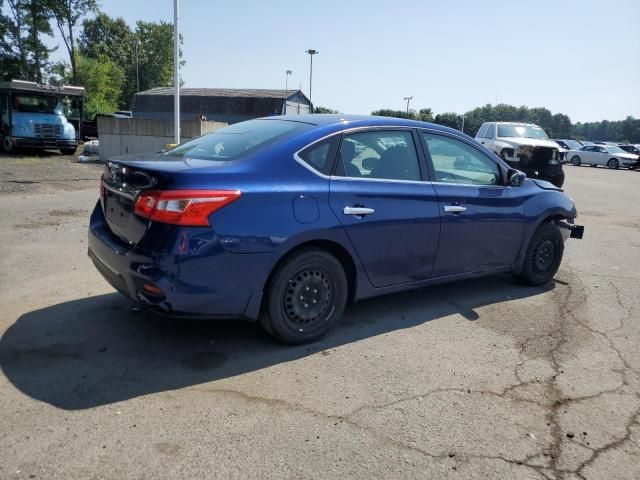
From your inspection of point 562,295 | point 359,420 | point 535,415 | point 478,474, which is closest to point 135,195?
point 359,420

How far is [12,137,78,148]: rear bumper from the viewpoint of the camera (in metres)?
19.0

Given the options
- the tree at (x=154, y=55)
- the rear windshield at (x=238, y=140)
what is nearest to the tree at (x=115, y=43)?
the tree at (x=154, y=55)

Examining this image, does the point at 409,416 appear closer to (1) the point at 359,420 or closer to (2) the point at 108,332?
(1) the point at 359,420

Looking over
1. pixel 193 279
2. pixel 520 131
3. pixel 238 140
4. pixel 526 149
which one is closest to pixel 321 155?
pixel 238 140

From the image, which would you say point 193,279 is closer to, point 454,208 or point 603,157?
point 454,208

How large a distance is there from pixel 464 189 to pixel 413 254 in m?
0.84

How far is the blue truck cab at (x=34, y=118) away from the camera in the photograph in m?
19.0

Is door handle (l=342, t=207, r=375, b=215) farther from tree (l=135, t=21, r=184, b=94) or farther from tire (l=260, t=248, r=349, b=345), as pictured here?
tree (l=135, t=21, r=184, b=94)

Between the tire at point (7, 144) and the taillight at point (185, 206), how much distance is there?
63.0ft

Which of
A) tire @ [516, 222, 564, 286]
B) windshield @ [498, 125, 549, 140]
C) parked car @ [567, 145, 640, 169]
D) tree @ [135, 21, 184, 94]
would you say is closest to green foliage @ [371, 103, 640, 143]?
tree @ [135, 21, 184, 94]

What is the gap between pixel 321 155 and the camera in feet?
12.4

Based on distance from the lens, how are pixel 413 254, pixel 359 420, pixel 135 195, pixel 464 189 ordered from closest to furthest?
pixel 359 420
pixel 135 195
pixel 413 254
pixel 464 189

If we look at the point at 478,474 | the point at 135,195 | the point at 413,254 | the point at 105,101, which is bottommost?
the point at 478,474

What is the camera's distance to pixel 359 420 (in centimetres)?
290
